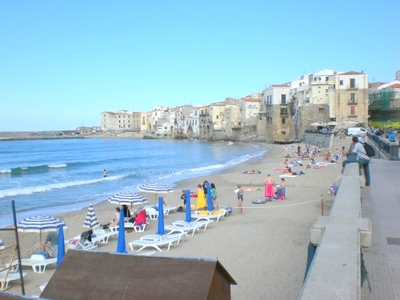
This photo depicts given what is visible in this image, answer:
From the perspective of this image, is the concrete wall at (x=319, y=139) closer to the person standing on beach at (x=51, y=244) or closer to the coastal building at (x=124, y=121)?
the person standing on beach at (x=51, y=244)

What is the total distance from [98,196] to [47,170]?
2353 centimetres

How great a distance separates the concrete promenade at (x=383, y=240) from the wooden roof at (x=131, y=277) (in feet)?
8.89

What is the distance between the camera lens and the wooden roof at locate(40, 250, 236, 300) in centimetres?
318

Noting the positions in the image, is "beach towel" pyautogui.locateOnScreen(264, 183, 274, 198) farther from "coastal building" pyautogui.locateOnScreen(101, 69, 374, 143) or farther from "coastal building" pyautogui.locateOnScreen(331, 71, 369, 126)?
"coastal building" pyautogui.locateOnScreen(331, 71, 369, 126)

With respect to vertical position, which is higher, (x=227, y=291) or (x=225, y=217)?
(x=227, y=291)

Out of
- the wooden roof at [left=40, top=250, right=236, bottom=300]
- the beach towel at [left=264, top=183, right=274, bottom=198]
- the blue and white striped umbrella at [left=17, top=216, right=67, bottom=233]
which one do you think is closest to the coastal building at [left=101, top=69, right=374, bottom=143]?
the beach towel at [left=264, top=183, right=274, bottom=198]

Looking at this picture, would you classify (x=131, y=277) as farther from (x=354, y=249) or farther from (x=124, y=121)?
(x=124, y=121)

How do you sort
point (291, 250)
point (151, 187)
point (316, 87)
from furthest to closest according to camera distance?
point (316, 87), point (151, 187), point (291, 250)

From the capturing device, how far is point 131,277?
333 centimetres

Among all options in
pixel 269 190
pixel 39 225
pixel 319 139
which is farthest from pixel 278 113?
pixel 39 225

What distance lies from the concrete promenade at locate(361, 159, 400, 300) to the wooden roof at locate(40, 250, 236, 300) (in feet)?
8.89

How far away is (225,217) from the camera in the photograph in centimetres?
1623

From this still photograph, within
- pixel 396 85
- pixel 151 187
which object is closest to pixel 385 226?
pixel 151 187

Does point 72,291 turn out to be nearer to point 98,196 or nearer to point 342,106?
point 98,196
